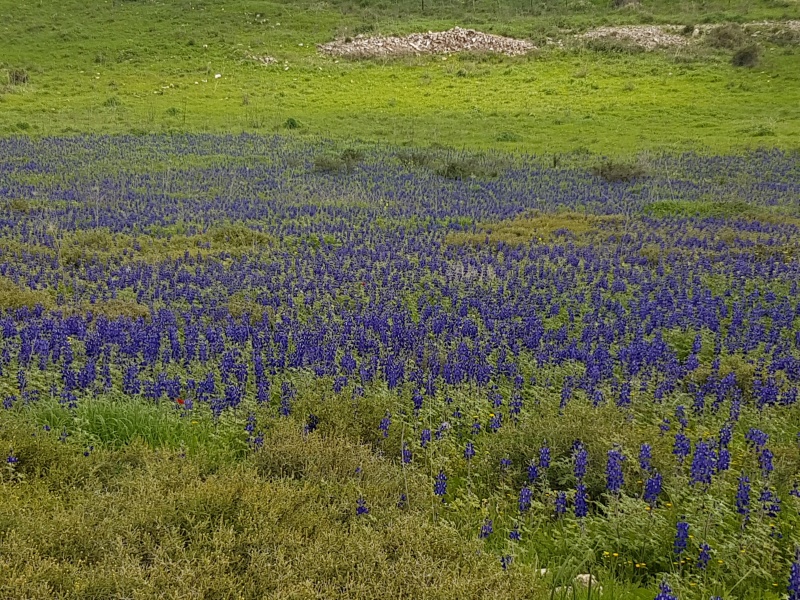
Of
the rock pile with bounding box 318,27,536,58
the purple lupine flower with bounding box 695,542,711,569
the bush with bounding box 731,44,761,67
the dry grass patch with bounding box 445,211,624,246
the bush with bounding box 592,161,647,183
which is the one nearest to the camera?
the purple lupine flower with bounding box 695,542,711,569

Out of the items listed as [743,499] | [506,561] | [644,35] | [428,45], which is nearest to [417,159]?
[743,499]

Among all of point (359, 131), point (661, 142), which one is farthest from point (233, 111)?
point (661, 142)

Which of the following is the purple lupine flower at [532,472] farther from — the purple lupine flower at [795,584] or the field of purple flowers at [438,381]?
the purple lupine flower at [795,584]

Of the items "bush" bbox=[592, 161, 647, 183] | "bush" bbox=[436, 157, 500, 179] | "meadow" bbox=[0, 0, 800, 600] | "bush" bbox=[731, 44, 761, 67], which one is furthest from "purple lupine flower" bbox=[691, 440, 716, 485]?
"bush" bbox=[731, 44, 761, 67]

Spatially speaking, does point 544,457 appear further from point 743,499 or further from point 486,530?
point 743,499

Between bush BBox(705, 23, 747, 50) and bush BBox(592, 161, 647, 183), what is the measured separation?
27.5 metres

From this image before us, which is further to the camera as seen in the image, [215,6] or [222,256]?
[215,6]

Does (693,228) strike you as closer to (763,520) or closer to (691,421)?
(691,421)

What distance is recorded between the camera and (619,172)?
22.2 meters

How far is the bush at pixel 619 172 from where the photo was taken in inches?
870

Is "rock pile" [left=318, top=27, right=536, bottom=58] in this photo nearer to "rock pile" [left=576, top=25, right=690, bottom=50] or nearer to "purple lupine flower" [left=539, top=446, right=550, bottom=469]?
"rock pile" [left=576, top=25, right=690, bottom=50]

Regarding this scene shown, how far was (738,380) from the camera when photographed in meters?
7.13

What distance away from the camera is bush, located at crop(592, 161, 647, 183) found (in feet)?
72.5

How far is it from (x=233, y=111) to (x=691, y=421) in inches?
1274
